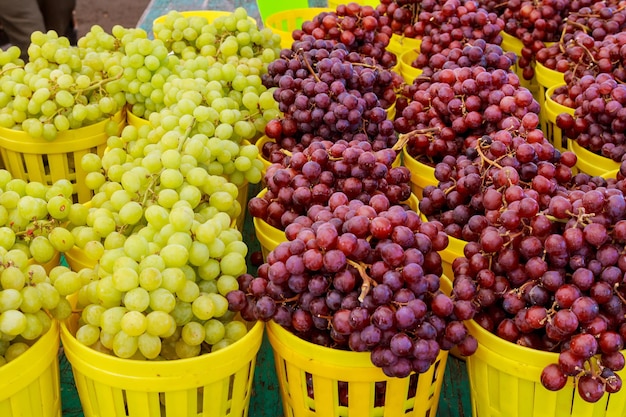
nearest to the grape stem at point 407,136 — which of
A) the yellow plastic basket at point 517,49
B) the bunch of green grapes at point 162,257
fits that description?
the bunch of green grapes at point 162,257

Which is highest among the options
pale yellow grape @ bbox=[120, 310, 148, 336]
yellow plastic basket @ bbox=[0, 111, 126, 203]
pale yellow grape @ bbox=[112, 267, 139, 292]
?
pale yellow grape @ bbox=[112, 267, 139, 292]

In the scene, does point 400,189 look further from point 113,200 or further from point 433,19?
point 433,19

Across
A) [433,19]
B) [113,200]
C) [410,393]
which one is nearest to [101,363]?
[113,200]

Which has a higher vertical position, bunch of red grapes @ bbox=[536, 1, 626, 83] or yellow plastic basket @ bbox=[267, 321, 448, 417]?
bunch of red grapes @ bbox=[536, 1, 626, 83]

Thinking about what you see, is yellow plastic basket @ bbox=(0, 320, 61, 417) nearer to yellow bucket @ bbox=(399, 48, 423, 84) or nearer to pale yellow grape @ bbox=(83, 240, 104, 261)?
pale yellow grape @ bbox=(83, 240, 104, 261)

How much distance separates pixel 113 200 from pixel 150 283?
0.34 m

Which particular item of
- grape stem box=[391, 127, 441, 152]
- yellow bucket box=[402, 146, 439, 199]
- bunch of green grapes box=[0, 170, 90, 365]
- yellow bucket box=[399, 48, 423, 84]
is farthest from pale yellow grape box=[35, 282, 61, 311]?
yellow bucket box=[399, 48, 423, 84]

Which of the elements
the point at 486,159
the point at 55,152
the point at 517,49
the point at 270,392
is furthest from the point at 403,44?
the point at 270,392

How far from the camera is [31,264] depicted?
1.41 meters

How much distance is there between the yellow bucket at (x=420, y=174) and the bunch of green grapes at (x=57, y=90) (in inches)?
35.4

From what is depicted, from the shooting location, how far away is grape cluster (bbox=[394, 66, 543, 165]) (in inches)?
69.6

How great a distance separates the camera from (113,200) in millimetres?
1479

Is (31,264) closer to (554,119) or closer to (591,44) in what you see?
(554,119)

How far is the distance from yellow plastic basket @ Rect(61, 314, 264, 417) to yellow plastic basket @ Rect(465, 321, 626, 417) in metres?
0.44
